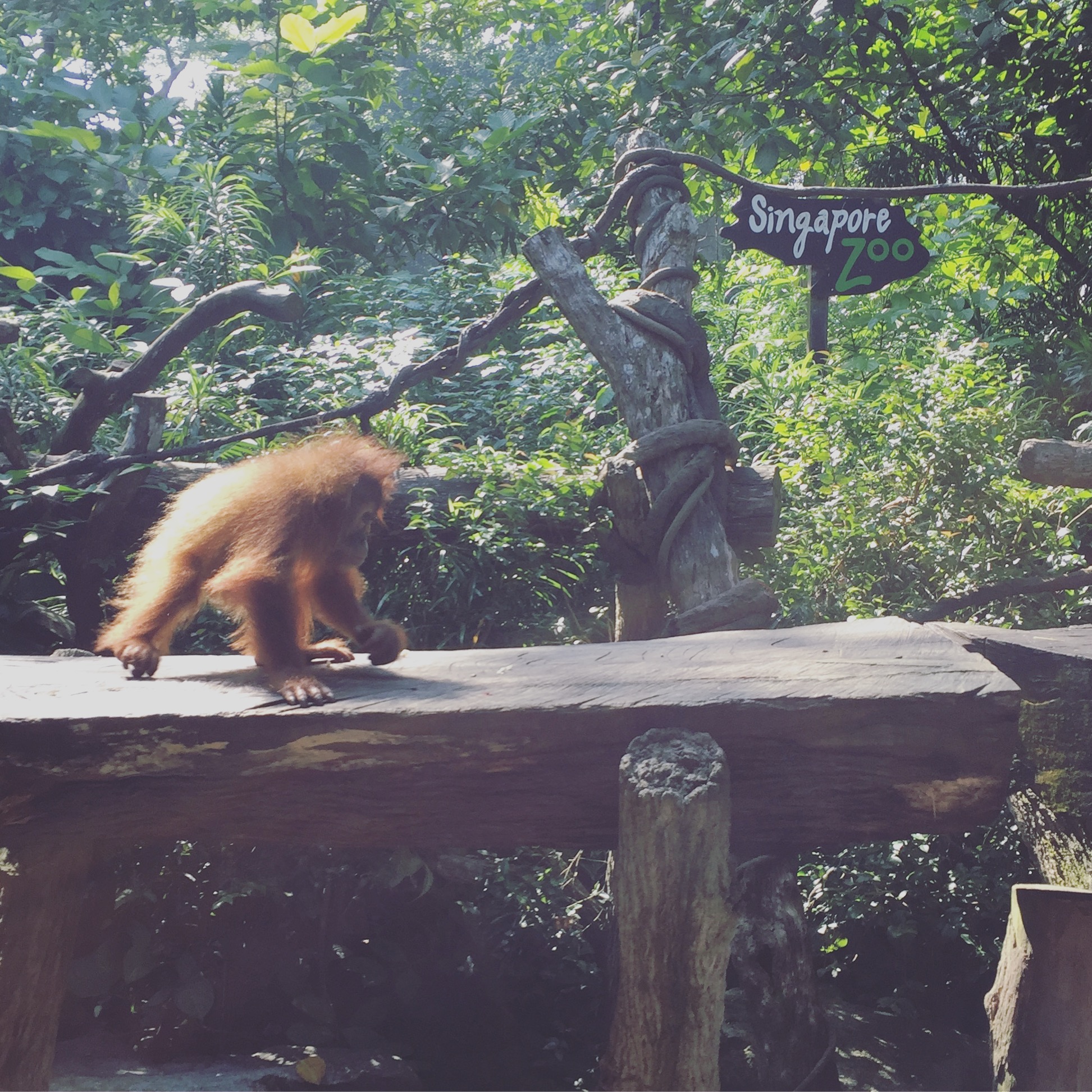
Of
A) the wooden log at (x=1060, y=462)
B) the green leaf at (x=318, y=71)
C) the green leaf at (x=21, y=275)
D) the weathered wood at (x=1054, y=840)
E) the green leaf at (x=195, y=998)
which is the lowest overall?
the green leaf at (x=195, y=998)

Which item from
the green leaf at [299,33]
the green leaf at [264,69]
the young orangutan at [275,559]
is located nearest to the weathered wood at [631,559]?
the young orangutan at [275,559]

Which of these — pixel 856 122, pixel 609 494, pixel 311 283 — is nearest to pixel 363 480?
pixel 609 494

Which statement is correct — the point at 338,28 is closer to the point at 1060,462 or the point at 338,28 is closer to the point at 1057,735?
the point at 1060,462

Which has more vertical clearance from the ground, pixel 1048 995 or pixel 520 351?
pixel 520 351

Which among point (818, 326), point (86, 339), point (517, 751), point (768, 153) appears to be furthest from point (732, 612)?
point (86, 339)

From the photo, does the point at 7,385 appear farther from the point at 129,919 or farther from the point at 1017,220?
the point at 1017,220

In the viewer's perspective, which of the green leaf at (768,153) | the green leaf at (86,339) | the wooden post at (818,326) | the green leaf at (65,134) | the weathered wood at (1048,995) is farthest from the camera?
the green leaf at (65,134)

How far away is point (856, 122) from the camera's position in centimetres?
529

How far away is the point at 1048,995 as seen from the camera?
6.50 ft

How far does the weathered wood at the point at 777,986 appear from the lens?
8.02 ft

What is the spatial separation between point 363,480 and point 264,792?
872mm

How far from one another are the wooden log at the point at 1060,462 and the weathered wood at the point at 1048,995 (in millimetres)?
817

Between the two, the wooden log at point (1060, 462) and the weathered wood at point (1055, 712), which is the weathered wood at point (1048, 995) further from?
the wooden log at point (1060, 462)

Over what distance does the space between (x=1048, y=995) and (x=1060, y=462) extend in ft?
3.50
